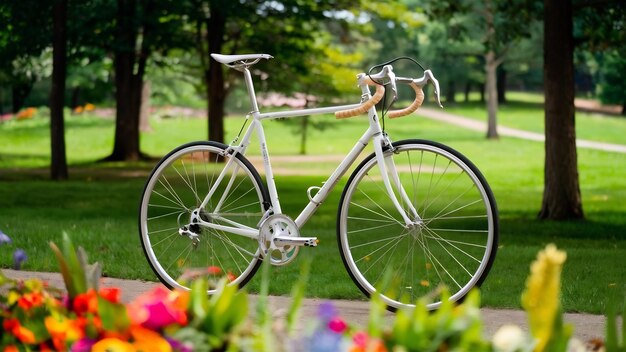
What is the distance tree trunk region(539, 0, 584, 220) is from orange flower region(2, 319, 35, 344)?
10872 millimetres

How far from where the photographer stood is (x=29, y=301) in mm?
2988

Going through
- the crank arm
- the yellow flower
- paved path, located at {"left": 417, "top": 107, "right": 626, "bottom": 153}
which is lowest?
paved path, located at {"left": 417, "top": 107, "right": 626, "bottom": 153}

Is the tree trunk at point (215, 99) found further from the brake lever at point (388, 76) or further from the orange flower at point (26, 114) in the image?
the orange flower at point (26, 114)

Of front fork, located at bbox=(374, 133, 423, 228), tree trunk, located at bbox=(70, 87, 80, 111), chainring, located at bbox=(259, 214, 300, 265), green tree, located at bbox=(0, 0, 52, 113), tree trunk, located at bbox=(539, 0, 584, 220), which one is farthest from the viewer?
tree trunk, located at bbox=(70, 87, 80, 111)

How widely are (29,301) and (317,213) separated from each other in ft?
40.7

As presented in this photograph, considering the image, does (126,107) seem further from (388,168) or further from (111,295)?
(111,295)

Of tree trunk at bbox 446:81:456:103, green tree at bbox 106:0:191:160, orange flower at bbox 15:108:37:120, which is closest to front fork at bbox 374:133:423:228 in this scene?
green tree at bbox 106:0:191:160

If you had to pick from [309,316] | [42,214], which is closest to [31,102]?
[42,214]

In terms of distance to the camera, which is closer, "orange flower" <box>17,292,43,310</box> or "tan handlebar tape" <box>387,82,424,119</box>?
"orange flower" <box>17,292,43,310</box>

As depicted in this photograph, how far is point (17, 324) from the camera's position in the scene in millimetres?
2797

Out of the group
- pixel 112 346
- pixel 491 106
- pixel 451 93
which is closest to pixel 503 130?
pixel 491 106

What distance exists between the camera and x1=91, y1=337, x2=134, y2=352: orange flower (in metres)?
2.38

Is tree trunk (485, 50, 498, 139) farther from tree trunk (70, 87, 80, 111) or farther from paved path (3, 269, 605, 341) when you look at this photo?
paved path (3, 269, 605, 341)

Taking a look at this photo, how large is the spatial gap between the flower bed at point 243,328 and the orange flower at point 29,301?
0.04m
